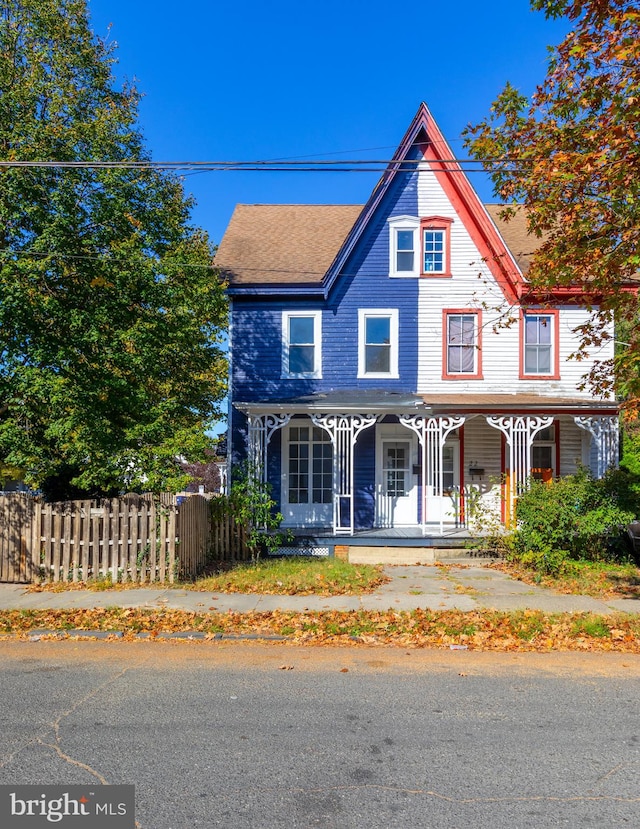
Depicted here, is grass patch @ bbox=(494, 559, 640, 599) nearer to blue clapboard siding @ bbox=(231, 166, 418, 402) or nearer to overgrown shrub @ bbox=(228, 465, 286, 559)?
overgrown shrub @ bbox=(228, 465, 286, 559)

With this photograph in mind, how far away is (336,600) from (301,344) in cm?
915

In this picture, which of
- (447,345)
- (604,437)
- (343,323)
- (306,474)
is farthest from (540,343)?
(306,474)

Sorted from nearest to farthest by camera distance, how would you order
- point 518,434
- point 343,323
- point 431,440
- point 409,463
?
point 431,440
point 518,434
point 409,463
point 343,323

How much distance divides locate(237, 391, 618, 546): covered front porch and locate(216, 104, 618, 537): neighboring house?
40mm

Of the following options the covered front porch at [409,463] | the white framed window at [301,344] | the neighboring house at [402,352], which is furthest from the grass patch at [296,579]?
the white framed window at [301,344]

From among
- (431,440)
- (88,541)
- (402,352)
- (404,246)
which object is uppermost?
(404,246)

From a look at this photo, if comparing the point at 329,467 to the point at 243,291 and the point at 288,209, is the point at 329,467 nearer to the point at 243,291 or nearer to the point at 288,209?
the point at 243,291

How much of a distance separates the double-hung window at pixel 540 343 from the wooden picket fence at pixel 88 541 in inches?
440

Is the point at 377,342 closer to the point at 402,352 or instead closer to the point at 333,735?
the point at 402,352

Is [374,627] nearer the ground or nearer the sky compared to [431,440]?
nearer the ground

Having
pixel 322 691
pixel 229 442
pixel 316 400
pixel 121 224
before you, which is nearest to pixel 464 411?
pixel 316 400

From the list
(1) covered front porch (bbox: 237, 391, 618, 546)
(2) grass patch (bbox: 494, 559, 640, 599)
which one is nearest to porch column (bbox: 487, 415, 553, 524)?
(1) covered front porch (bbox: 237, 391, 618, 546)

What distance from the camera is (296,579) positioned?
11773 mm

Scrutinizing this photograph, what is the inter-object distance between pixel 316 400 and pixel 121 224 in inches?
241
